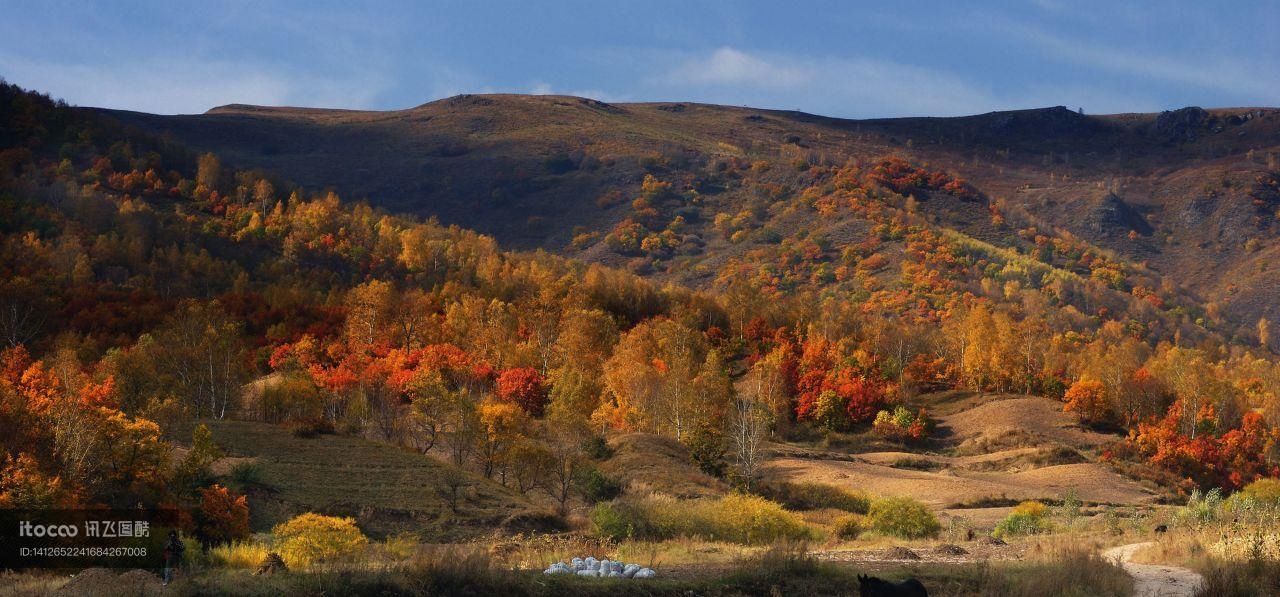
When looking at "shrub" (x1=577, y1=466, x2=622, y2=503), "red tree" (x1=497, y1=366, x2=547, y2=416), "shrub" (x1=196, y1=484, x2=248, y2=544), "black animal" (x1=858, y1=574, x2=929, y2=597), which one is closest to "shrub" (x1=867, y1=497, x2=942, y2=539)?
"shrub" (x1=577, y1=466, x2=622, y2=503)

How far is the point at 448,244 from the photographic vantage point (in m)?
124

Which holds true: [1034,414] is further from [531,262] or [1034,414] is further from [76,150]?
[76,150]

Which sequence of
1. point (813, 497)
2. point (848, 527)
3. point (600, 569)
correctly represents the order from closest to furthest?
point (600, 569) → point (848, 527) → point (813, 497)

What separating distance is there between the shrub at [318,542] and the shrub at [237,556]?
49 centimetres

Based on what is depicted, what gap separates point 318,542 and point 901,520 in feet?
60.7

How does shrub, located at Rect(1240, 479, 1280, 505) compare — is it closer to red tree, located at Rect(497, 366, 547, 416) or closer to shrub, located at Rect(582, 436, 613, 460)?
shrub, located at Rect(582, 436, 613, 460)

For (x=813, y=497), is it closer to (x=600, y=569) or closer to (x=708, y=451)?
(x=708, y=451)

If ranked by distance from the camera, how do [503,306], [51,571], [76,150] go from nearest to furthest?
[51,571] < [503,306] < [76,150]

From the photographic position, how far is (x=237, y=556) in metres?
21.4

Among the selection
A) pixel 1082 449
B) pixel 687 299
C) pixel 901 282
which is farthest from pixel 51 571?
pixel 901 282

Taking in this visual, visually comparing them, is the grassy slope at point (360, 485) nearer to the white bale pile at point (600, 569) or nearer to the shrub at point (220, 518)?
the shrub at point (220, 518)

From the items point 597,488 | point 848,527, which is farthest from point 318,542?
point 597,488

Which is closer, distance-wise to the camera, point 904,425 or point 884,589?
point 884,589

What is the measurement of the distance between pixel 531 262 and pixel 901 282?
46631 millimetres
